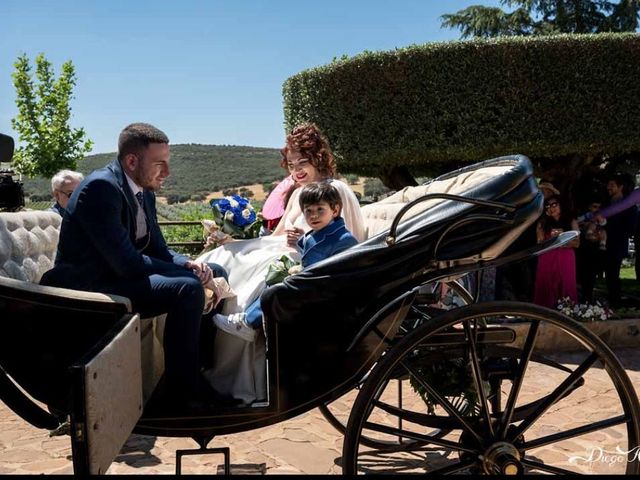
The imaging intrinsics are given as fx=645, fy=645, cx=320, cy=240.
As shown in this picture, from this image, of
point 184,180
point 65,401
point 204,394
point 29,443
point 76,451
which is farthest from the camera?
point 184,180

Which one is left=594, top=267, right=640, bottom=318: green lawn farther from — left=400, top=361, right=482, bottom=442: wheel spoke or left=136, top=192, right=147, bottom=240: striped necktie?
left=136, top=192, right=147, bottom=240: striped necktie

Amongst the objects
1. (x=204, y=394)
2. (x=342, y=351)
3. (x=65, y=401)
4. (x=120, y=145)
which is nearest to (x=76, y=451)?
(x=65, y=401)

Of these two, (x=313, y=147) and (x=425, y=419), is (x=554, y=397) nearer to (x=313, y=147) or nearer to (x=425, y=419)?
(x=425, y=419)

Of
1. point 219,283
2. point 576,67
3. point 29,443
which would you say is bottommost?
point 29,443

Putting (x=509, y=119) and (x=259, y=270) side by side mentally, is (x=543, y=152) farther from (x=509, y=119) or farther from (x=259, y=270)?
(x=259, y=270)

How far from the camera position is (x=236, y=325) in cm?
313

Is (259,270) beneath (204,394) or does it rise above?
above

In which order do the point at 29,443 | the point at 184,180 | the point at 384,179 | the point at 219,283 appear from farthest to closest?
the point at 184,180
the point at 384,179
the point at 29,443
the point at 219,283

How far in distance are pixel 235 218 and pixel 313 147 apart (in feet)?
2.80

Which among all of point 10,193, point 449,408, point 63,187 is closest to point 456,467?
point 449,408

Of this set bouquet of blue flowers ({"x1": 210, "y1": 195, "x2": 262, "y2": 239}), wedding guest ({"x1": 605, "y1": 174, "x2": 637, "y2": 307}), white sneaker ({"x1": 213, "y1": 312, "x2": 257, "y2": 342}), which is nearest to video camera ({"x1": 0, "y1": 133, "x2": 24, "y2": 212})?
bouquet of blue flowers ({"x1": 210, "y1": 195, "x2": 262, "y2": 239})

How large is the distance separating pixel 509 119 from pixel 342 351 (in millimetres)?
7845

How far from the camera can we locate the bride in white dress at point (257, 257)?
3111 mm

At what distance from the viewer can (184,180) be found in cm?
5794
